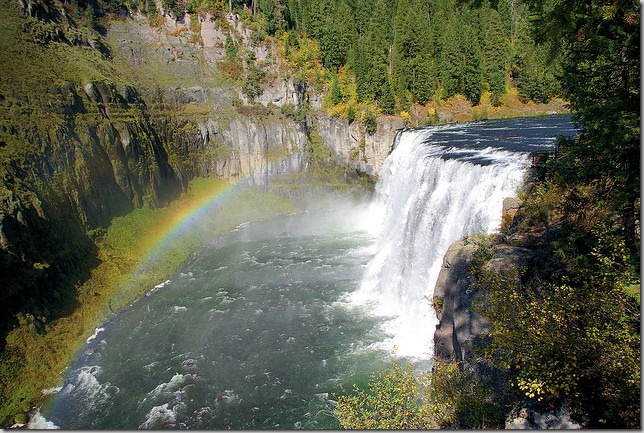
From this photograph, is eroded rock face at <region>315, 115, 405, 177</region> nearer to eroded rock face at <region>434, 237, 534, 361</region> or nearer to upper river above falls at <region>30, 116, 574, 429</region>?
upper river above falls at <region>30, 116, 574, 429</region>

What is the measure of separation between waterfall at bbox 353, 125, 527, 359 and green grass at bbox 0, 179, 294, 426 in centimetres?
1896

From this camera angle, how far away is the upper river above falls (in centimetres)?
2011

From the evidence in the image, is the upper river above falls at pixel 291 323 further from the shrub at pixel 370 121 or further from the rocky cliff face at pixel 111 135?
the shrub at pixel 370 121

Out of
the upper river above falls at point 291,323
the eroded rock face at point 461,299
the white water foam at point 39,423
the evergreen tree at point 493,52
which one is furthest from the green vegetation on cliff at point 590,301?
the evergreen tree at point 493,52

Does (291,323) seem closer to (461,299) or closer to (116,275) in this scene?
(461,299)

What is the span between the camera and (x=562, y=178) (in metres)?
11.4

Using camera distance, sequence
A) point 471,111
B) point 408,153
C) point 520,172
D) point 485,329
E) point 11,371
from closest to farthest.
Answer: point 485,329
point 520,172
point 11,371
point 408,153
point 471,111

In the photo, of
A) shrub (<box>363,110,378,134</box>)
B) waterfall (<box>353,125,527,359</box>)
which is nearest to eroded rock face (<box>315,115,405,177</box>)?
shrub (<box>363,110,378,134</box>)

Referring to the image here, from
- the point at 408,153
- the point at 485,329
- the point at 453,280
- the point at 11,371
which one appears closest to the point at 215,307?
the point at 11,371

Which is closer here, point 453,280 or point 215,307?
point 453,280

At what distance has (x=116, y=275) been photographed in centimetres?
3356

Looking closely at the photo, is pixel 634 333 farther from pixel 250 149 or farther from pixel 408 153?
pixel 250 149

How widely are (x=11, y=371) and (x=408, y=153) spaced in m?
36.0

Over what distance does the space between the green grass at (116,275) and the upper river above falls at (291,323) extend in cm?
121
